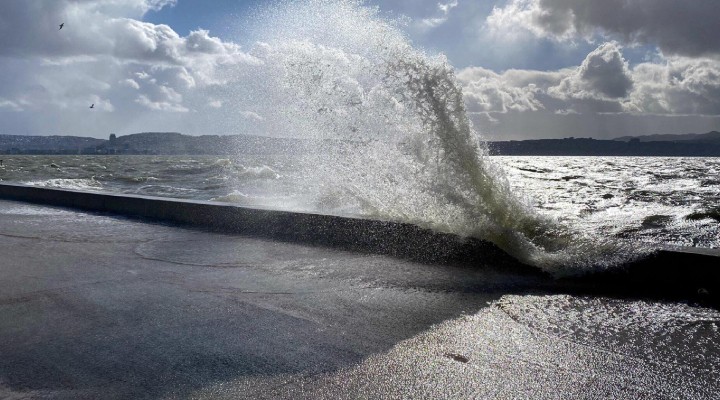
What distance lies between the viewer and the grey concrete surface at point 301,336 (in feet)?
6.88

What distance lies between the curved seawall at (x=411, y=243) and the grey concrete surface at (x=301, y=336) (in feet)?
0.56

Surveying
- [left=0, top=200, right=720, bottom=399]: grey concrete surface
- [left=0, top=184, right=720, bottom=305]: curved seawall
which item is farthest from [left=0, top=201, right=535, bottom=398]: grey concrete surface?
A: [left=0, top=184, right=720, bottom=305]: curved seawall

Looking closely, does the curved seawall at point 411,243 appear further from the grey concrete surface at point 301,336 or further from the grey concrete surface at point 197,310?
the grey concrete surface at point 197,310

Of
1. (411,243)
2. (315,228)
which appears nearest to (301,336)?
(411,243)

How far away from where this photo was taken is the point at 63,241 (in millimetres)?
5492

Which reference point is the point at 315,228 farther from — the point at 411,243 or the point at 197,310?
the point at 197,310

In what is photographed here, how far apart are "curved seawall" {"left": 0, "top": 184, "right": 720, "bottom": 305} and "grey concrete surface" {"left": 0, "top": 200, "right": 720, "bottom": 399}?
0.17m

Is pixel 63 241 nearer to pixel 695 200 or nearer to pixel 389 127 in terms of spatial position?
pixel 389 127

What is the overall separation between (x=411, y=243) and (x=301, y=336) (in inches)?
93.2

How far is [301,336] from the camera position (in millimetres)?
2664

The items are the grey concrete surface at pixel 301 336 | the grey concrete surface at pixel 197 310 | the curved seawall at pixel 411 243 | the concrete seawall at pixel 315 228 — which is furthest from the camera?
the concrete seawall at pixel 315 228

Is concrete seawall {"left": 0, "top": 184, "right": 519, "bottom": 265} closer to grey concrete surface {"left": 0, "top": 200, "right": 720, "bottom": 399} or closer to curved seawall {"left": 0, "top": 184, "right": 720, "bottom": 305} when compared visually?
curved seawall {"left": 0, "top": 184, "right": 720, "bottom": 305}

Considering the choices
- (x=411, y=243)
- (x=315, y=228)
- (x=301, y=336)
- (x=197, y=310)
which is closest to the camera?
(x=301, y=336)

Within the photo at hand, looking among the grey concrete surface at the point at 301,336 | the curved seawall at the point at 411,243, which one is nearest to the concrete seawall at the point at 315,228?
the curved seawall at the point at 411,243
